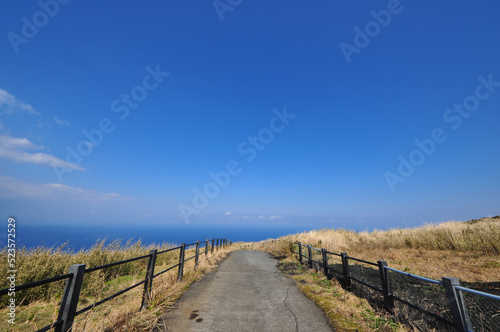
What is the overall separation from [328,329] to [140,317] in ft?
12.1

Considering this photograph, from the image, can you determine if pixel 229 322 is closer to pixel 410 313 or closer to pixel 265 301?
pixel 265 301

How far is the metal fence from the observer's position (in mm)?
3545

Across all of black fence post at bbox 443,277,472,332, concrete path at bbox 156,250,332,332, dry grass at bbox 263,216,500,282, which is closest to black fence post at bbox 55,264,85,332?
concrete path at bbox 156,250,332,332

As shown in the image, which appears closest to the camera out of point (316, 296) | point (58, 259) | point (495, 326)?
point (495, 326)

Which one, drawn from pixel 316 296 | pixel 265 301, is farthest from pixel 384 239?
pixel 265 301

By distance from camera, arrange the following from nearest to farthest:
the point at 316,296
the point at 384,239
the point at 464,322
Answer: the point at 464,322 < the point at 316,296 < the point at 384,239

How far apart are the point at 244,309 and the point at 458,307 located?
409 centimetres

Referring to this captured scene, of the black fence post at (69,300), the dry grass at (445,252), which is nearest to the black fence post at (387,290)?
the dry grass at (445,252)

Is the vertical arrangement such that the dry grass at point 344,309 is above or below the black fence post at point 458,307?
below

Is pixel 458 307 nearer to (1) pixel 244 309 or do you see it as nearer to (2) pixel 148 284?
(1) pixel 244 309

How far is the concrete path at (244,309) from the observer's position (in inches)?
171

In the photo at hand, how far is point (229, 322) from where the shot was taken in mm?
4480

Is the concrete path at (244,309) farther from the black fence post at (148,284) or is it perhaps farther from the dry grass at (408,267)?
the black fence post at (148,284)

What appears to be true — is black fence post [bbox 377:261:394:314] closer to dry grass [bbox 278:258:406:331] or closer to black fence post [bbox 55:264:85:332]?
dry grass [bbox 278:258:406:331]
